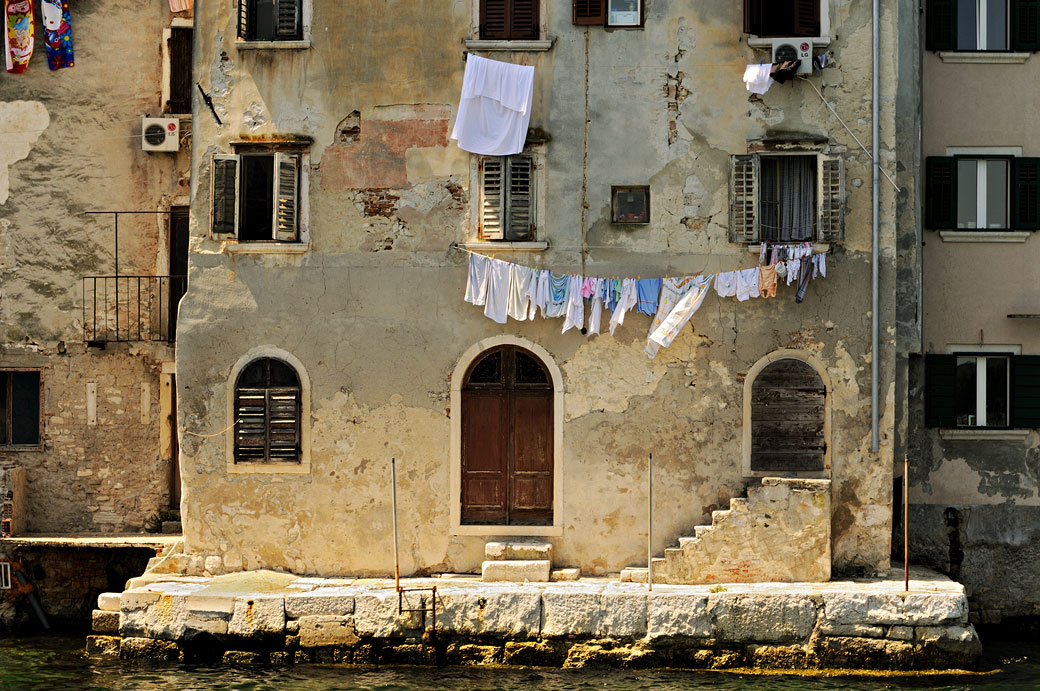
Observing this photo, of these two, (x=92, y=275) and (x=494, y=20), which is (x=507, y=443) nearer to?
(x=494, y=20)

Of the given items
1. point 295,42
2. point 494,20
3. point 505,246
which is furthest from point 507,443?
point 295,42

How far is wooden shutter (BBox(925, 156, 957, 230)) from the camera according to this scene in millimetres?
19391

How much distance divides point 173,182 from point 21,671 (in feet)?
26.1

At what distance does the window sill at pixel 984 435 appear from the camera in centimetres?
1941

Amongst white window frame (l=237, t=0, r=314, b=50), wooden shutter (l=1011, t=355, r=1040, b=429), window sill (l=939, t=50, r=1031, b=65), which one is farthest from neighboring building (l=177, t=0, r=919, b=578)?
wooden shutter (l=1011, t=355, r=1040, b=429)

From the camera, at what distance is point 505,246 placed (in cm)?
1803

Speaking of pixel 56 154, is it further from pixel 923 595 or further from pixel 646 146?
pixel 923 595

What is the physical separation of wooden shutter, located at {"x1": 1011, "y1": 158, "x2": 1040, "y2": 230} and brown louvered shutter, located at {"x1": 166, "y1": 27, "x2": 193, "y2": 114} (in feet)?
42.1

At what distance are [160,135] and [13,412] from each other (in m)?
5.01

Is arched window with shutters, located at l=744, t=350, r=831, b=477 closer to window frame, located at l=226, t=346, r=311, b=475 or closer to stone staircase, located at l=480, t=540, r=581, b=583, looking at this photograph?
stone staircase, located at l=480, t=540, r=581, b=583

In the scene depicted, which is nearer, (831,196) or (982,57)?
(831,196)

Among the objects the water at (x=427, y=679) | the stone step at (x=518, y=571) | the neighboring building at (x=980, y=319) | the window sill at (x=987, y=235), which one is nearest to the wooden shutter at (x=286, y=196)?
the stone step at (x=518, y=571)

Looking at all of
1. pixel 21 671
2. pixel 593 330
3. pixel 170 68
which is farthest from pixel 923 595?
pixel 170 68

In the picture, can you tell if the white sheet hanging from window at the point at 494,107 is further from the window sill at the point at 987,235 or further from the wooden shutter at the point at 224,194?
the window sill at the point at 987,235
